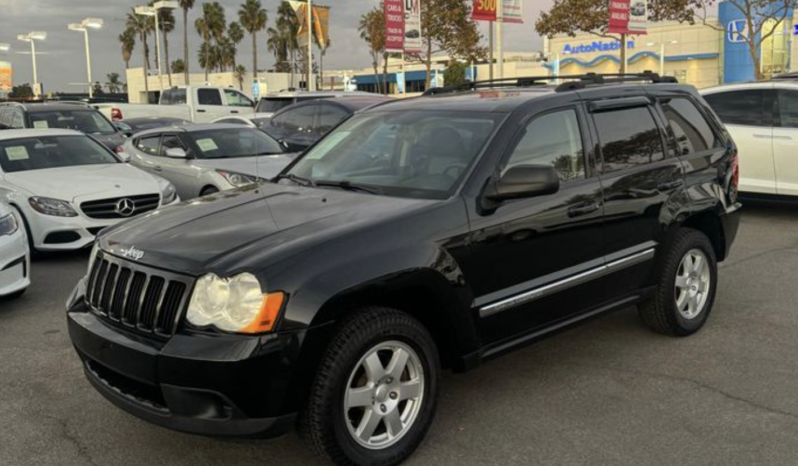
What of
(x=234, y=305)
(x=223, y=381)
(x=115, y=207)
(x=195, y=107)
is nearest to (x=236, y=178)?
(x=115, y=207)

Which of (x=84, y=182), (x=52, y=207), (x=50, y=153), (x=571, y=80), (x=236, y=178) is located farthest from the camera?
(x=236, y=178)

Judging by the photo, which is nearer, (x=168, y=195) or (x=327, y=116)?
(x=168, y=195)

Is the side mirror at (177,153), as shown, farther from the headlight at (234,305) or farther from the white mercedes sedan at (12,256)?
the headlight at (234,305)

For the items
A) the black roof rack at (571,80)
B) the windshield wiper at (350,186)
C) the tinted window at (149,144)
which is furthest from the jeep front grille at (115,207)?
the windshield wiper at (350,186)

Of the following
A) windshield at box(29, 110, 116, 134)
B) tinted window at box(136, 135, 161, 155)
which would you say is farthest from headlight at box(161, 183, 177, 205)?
windshield at box(29, 110, 116, 134)

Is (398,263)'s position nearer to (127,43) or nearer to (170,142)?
(170,142)

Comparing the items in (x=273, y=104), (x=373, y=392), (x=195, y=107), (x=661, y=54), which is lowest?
(x=373, y=392)

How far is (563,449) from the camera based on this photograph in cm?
364

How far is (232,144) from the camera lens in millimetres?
10836

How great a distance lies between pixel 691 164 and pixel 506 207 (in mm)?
1943

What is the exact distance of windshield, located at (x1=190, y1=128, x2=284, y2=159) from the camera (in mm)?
10609

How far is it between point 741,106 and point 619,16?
12265mm

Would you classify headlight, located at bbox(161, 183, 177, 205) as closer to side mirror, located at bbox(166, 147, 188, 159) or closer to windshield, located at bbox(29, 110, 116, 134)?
side mirror, located at bbox(166, 147, 188, 159)

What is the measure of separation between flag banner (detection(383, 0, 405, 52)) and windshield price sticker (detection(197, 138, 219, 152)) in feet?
43.1
